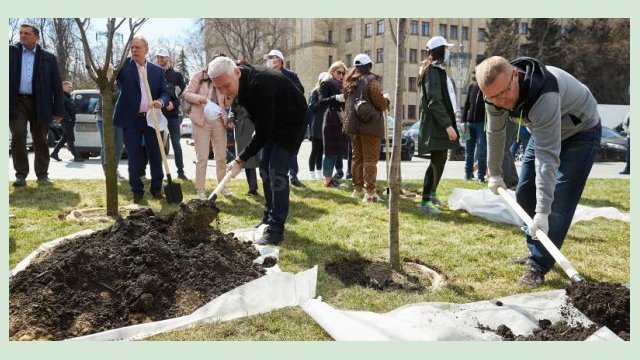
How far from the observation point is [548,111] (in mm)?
3279

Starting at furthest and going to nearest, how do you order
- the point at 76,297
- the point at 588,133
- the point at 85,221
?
the point at 85,221 → the point at 588,133 → the point at 76,297

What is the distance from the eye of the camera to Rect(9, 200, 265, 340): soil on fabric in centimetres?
302

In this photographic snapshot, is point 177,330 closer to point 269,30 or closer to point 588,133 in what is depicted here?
point 588,133

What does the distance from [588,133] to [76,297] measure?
12.3ft

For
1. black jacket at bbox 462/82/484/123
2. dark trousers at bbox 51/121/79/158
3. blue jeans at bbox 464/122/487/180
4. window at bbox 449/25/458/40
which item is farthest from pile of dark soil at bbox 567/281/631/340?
window at bbox 449/25/458/40


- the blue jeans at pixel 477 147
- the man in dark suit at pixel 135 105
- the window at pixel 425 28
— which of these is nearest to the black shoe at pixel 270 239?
the man in dark suit at pixel 135 105

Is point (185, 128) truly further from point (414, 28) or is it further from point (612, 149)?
point (414, 28)

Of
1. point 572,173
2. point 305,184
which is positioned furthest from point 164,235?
point 305,184

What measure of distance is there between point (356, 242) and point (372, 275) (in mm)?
906

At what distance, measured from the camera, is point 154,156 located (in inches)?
258

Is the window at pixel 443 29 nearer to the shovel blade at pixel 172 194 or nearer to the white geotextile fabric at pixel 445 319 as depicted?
the shovel blade at pixel 172 194

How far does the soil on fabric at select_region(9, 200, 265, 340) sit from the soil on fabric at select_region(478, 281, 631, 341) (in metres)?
1.93

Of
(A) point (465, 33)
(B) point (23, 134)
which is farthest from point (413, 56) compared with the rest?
(B) point (23, 134)

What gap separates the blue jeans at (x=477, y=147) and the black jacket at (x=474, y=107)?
127 mm
